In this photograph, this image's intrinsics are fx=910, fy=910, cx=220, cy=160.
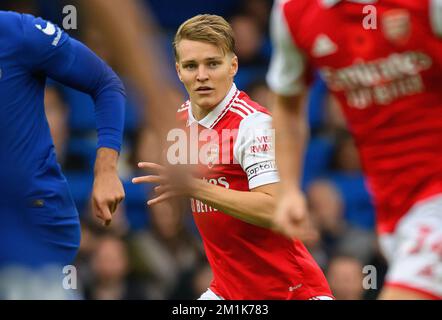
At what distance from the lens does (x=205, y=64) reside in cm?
468

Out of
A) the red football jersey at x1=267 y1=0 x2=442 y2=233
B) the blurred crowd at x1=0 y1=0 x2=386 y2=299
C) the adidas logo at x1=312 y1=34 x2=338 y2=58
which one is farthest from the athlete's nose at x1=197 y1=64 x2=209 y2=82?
the blurred crowd at x1=0 y1=0 x2=386 y2=299

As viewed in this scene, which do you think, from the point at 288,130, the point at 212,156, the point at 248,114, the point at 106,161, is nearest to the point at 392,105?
the point at 288,130

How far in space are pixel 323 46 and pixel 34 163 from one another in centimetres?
160

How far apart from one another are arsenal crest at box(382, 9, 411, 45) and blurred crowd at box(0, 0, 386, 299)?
3737 mm

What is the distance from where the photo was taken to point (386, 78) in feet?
10.8

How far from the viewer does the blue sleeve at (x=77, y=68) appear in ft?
14.1

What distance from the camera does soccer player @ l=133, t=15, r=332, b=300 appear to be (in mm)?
4539

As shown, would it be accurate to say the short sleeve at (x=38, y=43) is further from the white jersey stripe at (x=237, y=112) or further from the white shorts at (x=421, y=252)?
the white shorts at (x=421, y=252)

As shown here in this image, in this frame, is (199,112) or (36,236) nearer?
(36,236)

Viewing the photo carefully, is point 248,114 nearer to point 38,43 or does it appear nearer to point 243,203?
point 243,203

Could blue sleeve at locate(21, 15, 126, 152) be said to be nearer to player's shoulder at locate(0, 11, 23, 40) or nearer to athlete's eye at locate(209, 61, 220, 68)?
player's shoulder at locate(0, 11, 23, 40)

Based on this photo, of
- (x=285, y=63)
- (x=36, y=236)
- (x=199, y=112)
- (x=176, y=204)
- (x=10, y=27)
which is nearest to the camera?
(x=285, y=63)

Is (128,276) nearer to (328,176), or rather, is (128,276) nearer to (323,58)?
(328,176)
